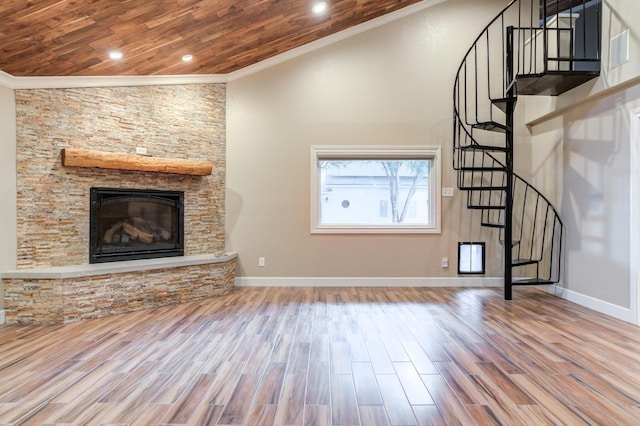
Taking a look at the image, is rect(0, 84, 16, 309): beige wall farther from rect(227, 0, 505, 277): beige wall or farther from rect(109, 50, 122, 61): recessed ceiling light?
rect(227, 0, 505, 277): beige wall

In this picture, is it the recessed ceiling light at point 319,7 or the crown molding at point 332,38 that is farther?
the crown molding at point 332,38

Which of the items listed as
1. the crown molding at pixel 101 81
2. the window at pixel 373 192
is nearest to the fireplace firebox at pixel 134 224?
the crown molding at pixel 101 81

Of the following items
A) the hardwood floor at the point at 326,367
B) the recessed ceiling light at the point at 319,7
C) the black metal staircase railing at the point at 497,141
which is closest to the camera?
the hardwood floor at the point at 326,367

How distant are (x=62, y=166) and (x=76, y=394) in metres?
2.96

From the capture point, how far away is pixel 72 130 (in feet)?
13.4

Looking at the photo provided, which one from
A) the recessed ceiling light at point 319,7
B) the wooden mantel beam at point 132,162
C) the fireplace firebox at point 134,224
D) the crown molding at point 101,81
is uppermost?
the recessed ceiling light at point 319,7

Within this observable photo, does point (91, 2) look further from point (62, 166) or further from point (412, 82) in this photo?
point (412, 82)

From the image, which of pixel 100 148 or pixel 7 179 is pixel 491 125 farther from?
pixel 7 179

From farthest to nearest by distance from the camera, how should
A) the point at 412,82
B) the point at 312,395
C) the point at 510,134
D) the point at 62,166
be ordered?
the point at 412,82 < the point at 510,134 < the point at 62,166 < the point at 312,395

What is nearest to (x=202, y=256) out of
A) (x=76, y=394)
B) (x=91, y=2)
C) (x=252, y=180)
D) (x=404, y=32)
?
(x=252, y=180)

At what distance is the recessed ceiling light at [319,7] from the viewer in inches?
162

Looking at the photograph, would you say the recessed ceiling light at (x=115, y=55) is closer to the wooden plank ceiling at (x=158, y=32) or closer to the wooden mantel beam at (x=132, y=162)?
the wooden plank ceiling at (x=158, y=32)

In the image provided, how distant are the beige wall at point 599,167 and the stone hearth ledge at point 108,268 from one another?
14.8 ft

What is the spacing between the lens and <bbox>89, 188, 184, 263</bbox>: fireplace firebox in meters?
4.13
